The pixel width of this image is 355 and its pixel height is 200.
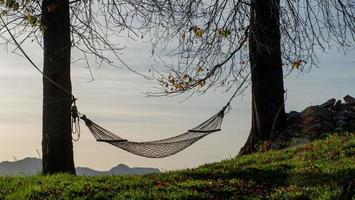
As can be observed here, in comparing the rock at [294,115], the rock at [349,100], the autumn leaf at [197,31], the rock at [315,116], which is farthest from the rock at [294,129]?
the autumn leaf at [197,31]

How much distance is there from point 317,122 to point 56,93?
7040 millimetres

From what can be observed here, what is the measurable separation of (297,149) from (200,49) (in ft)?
13.7

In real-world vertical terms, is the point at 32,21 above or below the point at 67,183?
above

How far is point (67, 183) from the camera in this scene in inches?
435

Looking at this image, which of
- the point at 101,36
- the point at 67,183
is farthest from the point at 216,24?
the point at 67,183

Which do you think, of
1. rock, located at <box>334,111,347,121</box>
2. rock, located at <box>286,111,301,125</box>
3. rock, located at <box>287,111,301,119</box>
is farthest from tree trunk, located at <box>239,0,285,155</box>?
rock, located at <box>334,111,347,121</box>

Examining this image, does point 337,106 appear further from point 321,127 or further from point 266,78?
point 266,78

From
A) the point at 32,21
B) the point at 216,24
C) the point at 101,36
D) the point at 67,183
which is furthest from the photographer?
the point at 216,24

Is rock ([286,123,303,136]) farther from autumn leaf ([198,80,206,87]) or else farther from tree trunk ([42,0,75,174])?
tree trunk ([42,0,75,174])

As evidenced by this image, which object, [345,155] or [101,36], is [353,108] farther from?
[101,36]

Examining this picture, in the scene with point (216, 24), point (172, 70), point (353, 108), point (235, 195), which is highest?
point (216, 24)

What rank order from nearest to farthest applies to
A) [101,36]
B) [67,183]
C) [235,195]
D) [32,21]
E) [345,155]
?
1. [235,195]
2. [67,183]
3. [345,155]
4. [32,21]
5. [101,36]

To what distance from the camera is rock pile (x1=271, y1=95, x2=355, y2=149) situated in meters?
16.1

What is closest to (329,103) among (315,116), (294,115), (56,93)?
(315,116)
